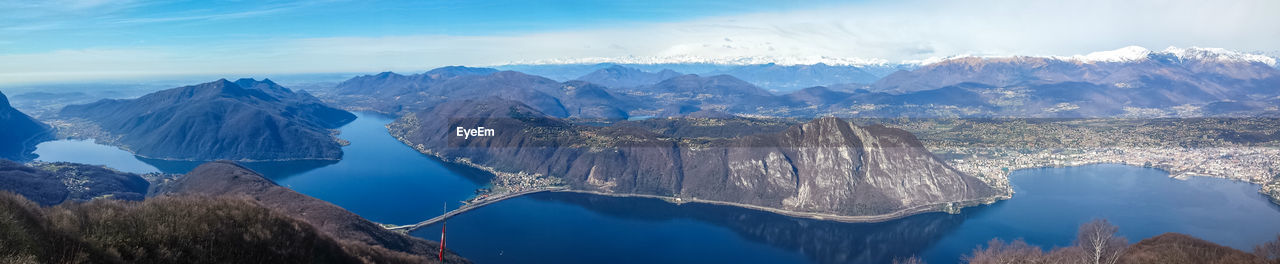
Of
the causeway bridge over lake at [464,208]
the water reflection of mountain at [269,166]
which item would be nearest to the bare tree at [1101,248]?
the causeway bridge over lake at [464,208]

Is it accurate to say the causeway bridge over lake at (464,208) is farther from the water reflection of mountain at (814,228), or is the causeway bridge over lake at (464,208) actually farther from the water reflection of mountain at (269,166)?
the water reflection of mountain at (269,166)

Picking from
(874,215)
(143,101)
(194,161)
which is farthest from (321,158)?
(874,215)

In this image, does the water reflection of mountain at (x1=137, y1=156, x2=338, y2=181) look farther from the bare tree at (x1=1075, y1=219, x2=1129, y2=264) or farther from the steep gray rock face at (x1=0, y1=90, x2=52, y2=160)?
the bare tree at (x1=1075, y1=219, x2=1129, y2=264)

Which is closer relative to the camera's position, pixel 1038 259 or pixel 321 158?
pixel 1038 259

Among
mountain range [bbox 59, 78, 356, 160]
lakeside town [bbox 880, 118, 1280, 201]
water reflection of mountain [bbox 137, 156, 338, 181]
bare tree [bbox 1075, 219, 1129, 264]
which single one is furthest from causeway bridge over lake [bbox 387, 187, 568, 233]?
lakeside town [bbox 880, 118, 1280, 201]

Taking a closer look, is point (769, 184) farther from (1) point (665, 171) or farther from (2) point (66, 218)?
(2) point (66, 218)

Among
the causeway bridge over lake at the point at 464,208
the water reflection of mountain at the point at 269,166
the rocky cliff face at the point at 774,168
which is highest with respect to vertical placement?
the rocky cliff face at the point at 774,168
